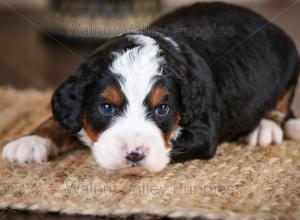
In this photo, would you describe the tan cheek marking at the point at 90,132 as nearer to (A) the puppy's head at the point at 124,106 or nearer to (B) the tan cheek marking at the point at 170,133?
(A) the puppy's head at the point at 124,106

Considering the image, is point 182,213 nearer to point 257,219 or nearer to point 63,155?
point 257,219

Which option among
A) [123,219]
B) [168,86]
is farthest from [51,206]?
[168,86]

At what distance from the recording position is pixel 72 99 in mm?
2848

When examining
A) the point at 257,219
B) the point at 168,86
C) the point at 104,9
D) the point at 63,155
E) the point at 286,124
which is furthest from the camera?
the point at 104,9

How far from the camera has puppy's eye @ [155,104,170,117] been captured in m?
2.76

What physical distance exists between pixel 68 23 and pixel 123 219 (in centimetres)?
418

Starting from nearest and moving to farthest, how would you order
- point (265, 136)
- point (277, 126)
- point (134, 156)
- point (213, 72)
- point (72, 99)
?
1. point (134, 156)
2. point (72, 99)
3. point (213, 72)
4. point (265, 136)
5. point (277, 126)

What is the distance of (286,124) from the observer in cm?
366

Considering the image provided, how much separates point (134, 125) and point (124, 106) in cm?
10

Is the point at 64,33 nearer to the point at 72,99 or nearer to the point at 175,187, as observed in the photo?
the point at 72,99

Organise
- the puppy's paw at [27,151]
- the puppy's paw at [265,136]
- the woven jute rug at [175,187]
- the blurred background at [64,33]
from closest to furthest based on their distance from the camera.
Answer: the woven jute rug at [175,187] < the puppy's paw at [27,151] < the puppy's paw at [265,136] < the blurred background at [64,33]

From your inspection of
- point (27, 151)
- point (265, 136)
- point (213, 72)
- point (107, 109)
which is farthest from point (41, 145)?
point (265, 136)

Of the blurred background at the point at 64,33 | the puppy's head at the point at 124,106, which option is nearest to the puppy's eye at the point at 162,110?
the puppy's head at the point at 124,106

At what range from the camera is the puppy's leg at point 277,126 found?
136 inches
